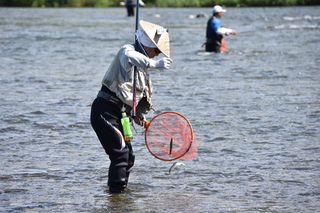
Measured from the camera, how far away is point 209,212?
636 centimetres

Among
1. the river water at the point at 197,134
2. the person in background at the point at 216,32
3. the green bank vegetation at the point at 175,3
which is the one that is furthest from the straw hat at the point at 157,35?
the green bank vegetation at the point at 175,3

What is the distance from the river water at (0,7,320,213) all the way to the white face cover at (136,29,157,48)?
4.78 ft

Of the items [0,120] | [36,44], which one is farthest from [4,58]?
[0,120]

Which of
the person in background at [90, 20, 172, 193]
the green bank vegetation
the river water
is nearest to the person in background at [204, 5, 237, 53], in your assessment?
the river water

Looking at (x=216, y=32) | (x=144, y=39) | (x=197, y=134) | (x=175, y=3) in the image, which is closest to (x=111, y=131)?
(x=144, y=39)

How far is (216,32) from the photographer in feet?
66.9

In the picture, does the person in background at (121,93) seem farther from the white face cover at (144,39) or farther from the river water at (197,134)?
the river water at (197,134)

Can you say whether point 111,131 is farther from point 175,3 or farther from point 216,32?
point 175,3

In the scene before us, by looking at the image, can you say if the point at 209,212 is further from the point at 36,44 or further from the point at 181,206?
the point at 36,44

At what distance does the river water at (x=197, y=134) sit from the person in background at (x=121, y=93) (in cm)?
45

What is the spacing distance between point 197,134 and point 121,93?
11.5 ft

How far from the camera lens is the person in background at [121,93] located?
6.50 m

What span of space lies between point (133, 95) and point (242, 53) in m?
15.8

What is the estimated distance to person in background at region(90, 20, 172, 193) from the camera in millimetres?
6496
